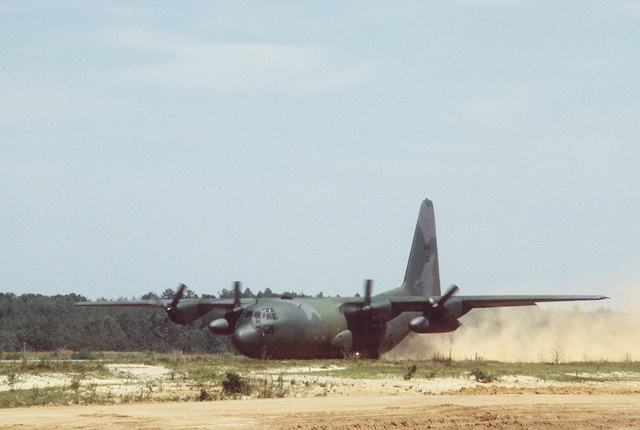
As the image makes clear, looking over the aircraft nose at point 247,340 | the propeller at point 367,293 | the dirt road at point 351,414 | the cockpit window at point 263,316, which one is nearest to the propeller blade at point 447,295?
the propeller at point 367,293

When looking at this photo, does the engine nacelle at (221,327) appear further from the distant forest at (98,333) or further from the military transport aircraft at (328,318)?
the distant forest at (98,333)

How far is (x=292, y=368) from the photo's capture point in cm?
3922

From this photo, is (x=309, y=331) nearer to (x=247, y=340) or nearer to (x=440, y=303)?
(x=247, y=340)

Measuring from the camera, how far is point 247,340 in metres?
40.0

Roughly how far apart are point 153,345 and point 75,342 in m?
8.97

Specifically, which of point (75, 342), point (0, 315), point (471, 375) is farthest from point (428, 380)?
point (0, 315)

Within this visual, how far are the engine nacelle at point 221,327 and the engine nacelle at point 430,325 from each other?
378 inches

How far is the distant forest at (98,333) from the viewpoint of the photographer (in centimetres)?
8000

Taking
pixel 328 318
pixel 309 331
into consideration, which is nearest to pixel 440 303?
pixel 328 318

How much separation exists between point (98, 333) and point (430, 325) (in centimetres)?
5066

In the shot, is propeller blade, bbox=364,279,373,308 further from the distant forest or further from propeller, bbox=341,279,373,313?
the distant forest

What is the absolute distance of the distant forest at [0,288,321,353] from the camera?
262 feet

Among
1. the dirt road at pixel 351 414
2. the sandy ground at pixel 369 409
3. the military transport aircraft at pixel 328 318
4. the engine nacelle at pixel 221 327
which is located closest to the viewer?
the dirt road at pixel 351 414

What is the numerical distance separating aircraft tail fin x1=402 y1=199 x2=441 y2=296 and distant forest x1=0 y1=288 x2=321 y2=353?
2705 centimetres
